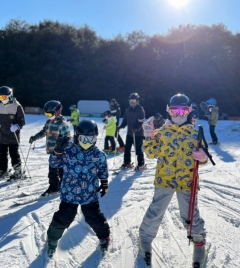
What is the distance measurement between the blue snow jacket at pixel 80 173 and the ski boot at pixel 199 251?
1.05 m

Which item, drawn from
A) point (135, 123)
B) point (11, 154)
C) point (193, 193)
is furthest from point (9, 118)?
point (193, 193)

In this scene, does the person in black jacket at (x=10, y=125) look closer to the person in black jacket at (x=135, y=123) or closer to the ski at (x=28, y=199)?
the ski at (x=28, y=199)

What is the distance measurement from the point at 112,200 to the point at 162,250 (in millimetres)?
1873

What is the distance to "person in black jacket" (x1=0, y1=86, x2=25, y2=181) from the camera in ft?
18.8

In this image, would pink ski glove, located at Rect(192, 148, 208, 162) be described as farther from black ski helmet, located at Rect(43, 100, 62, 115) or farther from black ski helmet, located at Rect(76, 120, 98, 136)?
black ski helmet, located at Rect(43, 100, 62, 115)

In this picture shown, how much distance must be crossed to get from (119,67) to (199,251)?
30.4 metres

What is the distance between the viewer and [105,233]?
3.26 metres

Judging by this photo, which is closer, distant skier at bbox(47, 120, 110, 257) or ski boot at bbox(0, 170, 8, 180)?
distant skier at bbox(47, 120, 110, 257)

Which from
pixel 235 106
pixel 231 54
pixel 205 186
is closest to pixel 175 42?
pixel 231 54

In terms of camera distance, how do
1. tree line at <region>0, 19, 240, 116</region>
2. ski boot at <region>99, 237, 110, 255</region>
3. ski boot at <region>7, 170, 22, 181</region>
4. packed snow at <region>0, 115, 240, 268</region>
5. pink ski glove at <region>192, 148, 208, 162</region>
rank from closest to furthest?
pink ski glove at <region>192, 148, 208, 162</region> → packed snow at <region>0, 115, 240, 268</region> → ski boot at <region>99, 237, 110, 255</region> → ski boot at <region>7, 170, 22, 181</region> → tree line at <region>0, 19, 240, 116</region>

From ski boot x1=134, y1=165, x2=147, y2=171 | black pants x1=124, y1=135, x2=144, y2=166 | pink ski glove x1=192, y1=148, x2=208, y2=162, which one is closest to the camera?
pink ski glove x1=192, y1=148, x2=208, y2=162

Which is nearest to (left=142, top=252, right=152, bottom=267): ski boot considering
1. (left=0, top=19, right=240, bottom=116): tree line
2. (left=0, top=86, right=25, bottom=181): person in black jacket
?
(left=0, top=86, right=25, bottom=181): person in black jacket

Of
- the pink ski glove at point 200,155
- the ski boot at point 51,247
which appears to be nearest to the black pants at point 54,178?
the ski boot at point 51,247

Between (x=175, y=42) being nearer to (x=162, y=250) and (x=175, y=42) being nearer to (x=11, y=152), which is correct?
(x=11, y=152)
